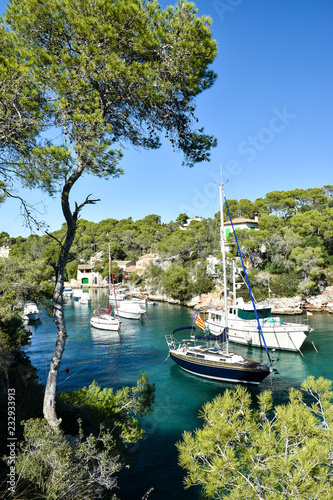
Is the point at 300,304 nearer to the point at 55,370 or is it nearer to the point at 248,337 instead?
the point at 248,337

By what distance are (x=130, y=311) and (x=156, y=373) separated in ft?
53.0

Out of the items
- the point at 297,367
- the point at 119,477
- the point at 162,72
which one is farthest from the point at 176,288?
the point at 162,72

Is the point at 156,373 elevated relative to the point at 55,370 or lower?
lower

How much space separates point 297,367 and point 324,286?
21371 mm

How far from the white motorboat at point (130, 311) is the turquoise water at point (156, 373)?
1573 millimetres

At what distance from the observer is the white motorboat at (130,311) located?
31.3m

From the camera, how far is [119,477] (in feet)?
25.3

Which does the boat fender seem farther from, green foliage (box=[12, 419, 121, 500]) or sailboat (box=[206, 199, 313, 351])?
green foliage (box=[12, 419, 121, 500])

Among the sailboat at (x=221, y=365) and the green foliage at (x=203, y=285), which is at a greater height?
the green foliage at (x=203, y=285)

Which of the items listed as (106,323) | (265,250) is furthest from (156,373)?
(265,250)

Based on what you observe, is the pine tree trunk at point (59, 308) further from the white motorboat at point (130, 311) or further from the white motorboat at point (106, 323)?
the white motorboat at point (130, 311)

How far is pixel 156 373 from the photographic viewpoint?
15859 millimetres

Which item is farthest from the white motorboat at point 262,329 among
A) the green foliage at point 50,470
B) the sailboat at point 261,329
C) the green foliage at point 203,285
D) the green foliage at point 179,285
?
the green foliage at point 179,285

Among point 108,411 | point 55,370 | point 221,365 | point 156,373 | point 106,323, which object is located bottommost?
point 156,373
